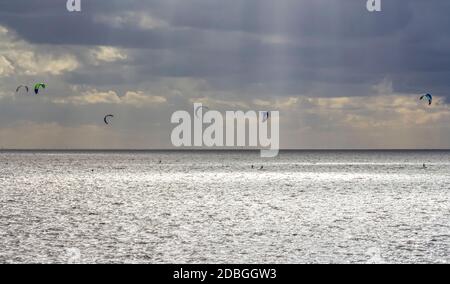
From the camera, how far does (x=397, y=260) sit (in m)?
19.2

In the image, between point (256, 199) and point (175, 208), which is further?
point (256, 199)

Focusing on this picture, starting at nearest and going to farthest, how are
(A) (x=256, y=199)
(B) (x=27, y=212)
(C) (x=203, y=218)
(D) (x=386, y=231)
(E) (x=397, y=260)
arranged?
(E) (x=397, y=260), (D) (x=386, y=231), (C) (x=203, y=218), (B) (x=27, y=212), (A) (x=256, y=199)

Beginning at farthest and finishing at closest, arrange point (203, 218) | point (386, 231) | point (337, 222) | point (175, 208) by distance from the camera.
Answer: point (175, 208), point (203, 218), point (337, 222), point (386, 231)

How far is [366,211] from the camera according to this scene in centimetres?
3369
